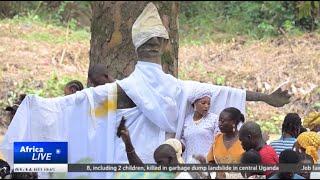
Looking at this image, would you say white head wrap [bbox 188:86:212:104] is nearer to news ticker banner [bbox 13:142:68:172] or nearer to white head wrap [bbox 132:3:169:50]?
white head wrap [bbox 132:3:169:50]

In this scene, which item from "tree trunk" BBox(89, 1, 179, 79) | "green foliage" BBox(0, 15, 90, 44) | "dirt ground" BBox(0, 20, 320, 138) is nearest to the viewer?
"tree trunk" BBox(89, 1, 179, 79)

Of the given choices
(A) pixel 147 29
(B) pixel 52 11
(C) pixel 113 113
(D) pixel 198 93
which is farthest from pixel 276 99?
(B) pixel 52 11

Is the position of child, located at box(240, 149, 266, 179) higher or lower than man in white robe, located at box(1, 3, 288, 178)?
lower

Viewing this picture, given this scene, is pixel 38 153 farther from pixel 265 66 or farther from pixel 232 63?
pixel 232 63

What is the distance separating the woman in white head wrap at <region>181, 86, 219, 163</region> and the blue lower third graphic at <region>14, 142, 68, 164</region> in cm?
92

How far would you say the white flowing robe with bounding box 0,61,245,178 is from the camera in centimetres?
528

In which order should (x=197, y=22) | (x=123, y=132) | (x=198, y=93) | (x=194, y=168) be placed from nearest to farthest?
(x=194, y=168) → (x=123, y=132) → (x=198, y=93) → (x=197, y=22)

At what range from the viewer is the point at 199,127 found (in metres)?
5.54

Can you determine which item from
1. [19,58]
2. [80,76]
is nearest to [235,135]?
[80,76]

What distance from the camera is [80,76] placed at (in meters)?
14.2

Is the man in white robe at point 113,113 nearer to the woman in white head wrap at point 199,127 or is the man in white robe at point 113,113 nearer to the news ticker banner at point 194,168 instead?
the woman in white head wrap at point 199,127

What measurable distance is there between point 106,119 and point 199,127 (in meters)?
0.70

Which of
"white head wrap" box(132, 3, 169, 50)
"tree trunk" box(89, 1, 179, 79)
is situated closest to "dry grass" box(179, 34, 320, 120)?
"tree trunk" box(89, 1, 179, 79)

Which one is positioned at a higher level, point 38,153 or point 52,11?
point 52,11
